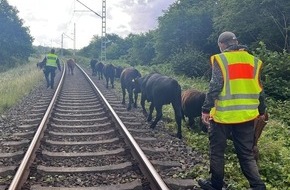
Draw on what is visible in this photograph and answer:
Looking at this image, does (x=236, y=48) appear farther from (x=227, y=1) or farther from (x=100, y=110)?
(x=227, y=1)

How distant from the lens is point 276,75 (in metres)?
12.9

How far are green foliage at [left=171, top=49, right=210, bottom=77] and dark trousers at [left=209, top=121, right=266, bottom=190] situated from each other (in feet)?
51.6

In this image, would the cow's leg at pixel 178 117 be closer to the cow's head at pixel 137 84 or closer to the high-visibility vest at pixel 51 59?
the cow's head at pixel 137 84

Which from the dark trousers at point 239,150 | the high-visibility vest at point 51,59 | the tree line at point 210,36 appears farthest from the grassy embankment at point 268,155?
the high-visibility vest at point 51,59

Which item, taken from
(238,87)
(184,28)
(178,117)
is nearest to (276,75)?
(178,117)

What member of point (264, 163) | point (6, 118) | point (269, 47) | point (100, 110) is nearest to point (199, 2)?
point (269, 47)

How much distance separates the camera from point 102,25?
40938 mm

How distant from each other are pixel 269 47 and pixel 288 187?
44.2 feet

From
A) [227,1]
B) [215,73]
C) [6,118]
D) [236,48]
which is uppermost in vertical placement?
[227,1]

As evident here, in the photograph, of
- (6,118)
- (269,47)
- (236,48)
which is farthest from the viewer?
(269,47)

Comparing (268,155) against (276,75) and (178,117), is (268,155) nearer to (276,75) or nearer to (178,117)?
(178,117)

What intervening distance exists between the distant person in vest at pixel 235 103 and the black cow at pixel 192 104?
3662mm

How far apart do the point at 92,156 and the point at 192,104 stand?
3.30 m

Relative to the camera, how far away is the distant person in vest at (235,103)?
14.6 ft
